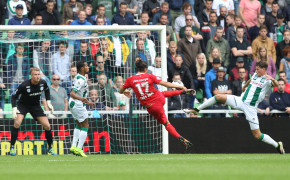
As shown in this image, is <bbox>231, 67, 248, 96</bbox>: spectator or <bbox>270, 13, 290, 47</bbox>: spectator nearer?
<bbox>231, 67, 248, 96</bbox>: spectator

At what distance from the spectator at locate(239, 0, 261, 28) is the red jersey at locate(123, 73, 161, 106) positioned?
702 cm

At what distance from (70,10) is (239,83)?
201 inches

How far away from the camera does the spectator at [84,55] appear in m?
16.2

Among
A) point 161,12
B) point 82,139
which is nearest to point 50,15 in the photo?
point 161,12

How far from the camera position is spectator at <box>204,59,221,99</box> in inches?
669

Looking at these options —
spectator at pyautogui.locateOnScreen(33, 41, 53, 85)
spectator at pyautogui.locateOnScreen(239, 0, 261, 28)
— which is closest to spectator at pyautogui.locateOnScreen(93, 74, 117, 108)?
spectator at pyautogui.locateOnScreen(33, 41, 53, 85)

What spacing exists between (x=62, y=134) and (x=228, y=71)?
16.9ft

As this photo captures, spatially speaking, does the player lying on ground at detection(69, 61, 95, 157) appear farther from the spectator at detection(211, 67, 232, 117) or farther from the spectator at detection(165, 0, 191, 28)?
the spectator at detection(165, 0, 191, 28)

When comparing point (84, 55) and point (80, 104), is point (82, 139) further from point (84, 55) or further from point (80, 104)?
point (84, 55)

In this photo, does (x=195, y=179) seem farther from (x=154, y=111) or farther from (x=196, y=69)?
(x=196, y=69)

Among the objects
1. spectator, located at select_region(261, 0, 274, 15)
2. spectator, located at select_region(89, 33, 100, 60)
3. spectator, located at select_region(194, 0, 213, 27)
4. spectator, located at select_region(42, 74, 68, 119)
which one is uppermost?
spectator, located at select_region(261, 0, 274, 15)

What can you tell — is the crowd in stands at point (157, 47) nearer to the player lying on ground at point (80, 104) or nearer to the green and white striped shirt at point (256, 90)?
the player lying on ground at point (80, 104)

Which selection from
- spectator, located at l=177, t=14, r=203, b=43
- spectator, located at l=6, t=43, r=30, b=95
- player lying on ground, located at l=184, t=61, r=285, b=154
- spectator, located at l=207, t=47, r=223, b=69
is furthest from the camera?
spectator, located at l=177, t=14, r=203, b=43

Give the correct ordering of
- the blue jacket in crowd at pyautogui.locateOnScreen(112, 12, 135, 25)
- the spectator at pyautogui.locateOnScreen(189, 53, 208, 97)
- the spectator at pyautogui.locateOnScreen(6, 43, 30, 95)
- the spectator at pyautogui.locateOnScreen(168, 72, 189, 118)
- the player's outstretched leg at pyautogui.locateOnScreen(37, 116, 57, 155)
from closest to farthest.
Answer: the player's outstretched leg at pyautogui.locateOnScreen(37, 116, 57, 155)
the spectator at pyautogui.locateOnScreen(6, 43, 30, 95)
the spectator at pyautogui.locateOnScreen(168, 72, 189, 118)
the spectator at pyautogui.locateOnScreen(189, 53, 208, 97)
the blue jacket in crowd at pyautogui.locateOnScreen(112, 12, 135, 25)
